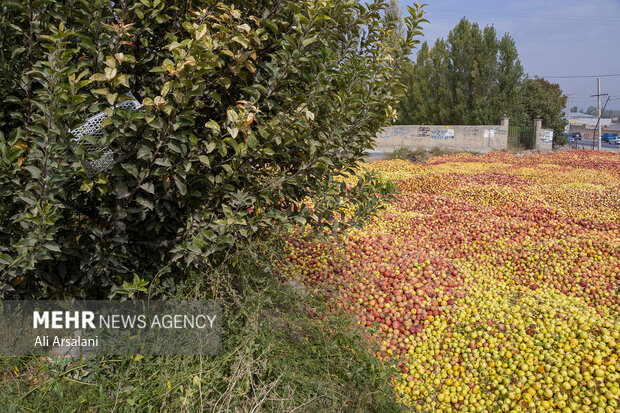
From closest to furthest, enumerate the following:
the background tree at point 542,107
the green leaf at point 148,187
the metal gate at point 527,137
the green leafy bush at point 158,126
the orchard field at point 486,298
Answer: the green leafy bush at point 158,126, the green leaf at point 148,187, the orchard field at point 486,298, the metal gate at point 527,137, the background tree at point 542,107

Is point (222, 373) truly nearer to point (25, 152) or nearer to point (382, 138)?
point (25, 152)

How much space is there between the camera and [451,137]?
95.9 ft

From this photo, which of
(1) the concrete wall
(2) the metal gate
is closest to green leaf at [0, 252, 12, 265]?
(1) the concrete wall

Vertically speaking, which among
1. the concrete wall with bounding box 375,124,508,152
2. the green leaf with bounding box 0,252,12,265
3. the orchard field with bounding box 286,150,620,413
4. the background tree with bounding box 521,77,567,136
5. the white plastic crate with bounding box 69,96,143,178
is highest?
the background tree with bounding box 521,77,567,136

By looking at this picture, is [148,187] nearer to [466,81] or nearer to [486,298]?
[486,298]

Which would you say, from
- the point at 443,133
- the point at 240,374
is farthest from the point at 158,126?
the point at 443,133

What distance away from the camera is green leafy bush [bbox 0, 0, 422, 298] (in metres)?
2.08

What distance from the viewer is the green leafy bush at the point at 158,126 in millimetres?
2082

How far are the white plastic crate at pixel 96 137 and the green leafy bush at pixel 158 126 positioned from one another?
0.10ft

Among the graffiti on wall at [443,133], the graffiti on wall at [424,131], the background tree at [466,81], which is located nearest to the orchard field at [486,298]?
the graffiti on wall at [443,133]

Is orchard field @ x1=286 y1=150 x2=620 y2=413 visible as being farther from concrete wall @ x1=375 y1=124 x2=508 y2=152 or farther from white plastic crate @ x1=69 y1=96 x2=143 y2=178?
concrete wall @ x1=375 y1=124 x2=508 y2=152

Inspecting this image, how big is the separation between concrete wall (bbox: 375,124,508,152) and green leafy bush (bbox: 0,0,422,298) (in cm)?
2514

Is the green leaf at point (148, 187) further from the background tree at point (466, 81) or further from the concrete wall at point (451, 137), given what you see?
the background tree at point (466, 81)

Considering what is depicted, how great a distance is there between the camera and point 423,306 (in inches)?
170
